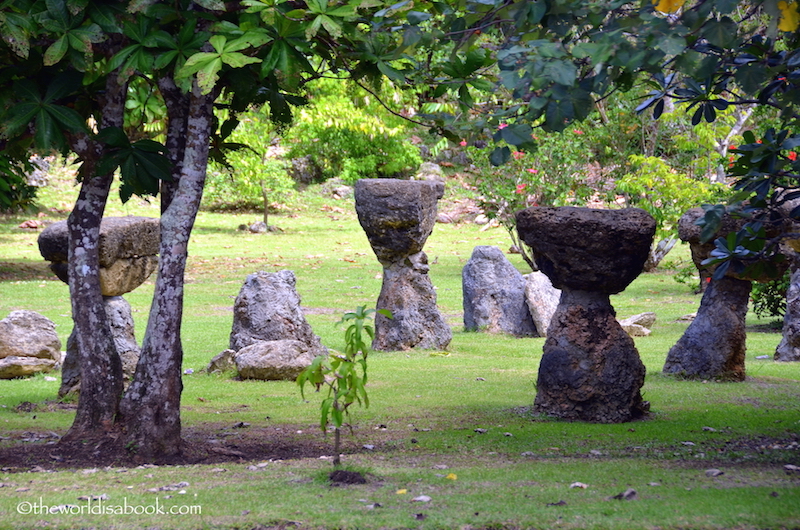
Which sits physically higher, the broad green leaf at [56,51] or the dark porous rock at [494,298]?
the broad green leaf at [56,51]

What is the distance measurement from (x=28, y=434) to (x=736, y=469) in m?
6.02

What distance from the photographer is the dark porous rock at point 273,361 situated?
440 inches

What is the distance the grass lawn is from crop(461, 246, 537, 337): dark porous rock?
1.92ft

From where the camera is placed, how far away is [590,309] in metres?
8.56

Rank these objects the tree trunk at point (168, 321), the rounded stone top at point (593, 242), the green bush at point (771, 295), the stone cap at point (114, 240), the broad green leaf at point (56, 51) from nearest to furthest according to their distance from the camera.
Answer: the broad green leaf at point (56, 51), the tree trunk at point (168, 321), the rounded stone top at point (593, 242), the stone cap at point (114, 240), the green bush at point (771, 295)

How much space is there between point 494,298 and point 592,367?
7487 millimetres

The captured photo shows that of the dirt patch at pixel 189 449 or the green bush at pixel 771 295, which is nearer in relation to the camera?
the dirt patch at pixel 189 449

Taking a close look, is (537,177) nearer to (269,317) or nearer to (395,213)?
(395,213)

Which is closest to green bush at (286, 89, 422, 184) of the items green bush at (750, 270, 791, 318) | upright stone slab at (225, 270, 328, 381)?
upright stone slab at (225, 270, 328, 381)

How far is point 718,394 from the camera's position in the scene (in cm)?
979

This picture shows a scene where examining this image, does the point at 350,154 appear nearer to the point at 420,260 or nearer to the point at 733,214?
the point at 420,260

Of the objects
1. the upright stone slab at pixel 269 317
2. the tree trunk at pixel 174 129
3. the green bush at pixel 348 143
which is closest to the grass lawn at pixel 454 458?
the upright stone slab at pixel 269 317

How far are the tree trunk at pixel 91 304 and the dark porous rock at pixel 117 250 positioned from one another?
2.21m

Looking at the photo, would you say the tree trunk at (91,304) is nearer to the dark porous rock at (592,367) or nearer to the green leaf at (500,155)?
the green leaf at (500,155)
